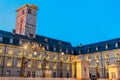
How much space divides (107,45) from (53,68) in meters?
21.1

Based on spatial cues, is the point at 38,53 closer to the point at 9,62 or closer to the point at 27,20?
the point at 9,62

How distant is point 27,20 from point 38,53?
17.7 m

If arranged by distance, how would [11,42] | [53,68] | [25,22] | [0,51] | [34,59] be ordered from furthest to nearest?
[25,22]
[53,68]
[34,59]
[11,42]
[0,51]

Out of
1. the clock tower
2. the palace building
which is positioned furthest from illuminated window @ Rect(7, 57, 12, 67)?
the clock tower

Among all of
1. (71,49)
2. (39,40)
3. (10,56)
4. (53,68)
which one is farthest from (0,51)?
(71,49)

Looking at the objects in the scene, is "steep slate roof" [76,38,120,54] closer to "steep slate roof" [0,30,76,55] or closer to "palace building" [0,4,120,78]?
"palace building" [0,4,120,78]

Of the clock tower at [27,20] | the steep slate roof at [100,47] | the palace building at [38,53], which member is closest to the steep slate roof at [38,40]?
the palace building at [38,53]

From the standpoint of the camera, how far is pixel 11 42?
180 ft

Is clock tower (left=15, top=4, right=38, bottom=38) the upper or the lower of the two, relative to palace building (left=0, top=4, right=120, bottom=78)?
upper

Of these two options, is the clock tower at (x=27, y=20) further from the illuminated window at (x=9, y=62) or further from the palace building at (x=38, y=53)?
the illuminated window at (x=9, y=62)

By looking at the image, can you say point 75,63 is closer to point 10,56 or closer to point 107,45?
point 10,56

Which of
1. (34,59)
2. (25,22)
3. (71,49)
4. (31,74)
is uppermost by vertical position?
(25,22)

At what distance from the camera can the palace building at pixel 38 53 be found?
5310 centimetres

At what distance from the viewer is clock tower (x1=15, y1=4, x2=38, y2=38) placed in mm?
70250
